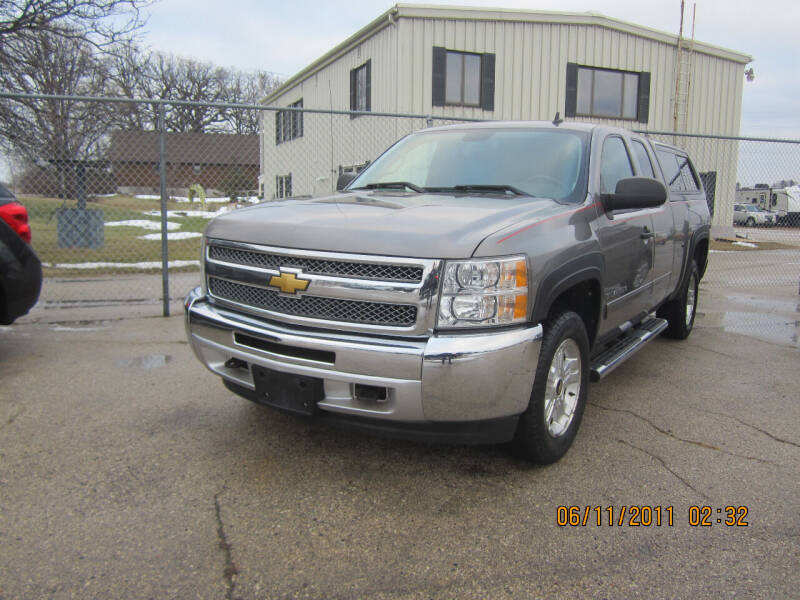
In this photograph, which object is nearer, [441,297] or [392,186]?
[441,297]

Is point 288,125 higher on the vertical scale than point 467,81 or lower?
lower

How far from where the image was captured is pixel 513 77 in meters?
15.3

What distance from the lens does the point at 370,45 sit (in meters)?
15.7

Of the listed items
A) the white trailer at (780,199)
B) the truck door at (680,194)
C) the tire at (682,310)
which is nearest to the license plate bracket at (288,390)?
the truck door at (680,194)

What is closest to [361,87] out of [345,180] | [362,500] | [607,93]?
[607,93]

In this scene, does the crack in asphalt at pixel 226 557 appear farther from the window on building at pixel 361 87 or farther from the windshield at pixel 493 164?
the window on building at pixel 361 87

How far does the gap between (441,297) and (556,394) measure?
1024mm

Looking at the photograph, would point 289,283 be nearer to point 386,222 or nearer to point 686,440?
point 386,222

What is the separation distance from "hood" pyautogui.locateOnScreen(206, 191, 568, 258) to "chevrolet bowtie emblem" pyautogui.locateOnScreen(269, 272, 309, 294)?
0.15 metres

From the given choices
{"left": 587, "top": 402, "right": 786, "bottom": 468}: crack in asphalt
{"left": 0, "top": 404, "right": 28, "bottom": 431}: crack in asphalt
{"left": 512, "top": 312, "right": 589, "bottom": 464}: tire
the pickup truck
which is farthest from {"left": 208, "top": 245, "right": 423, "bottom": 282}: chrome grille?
{"left": 587, "top": 402, "right": 786, "bottom": 468}: crack in asphalt

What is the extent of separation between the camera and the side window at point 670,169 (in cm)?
529

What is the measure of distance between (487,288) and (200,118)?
55.0 m

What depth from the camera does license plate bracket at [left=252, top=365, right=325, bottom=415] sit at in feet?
9.30

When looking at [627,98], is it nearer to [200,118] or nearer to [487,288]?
[487,288]
